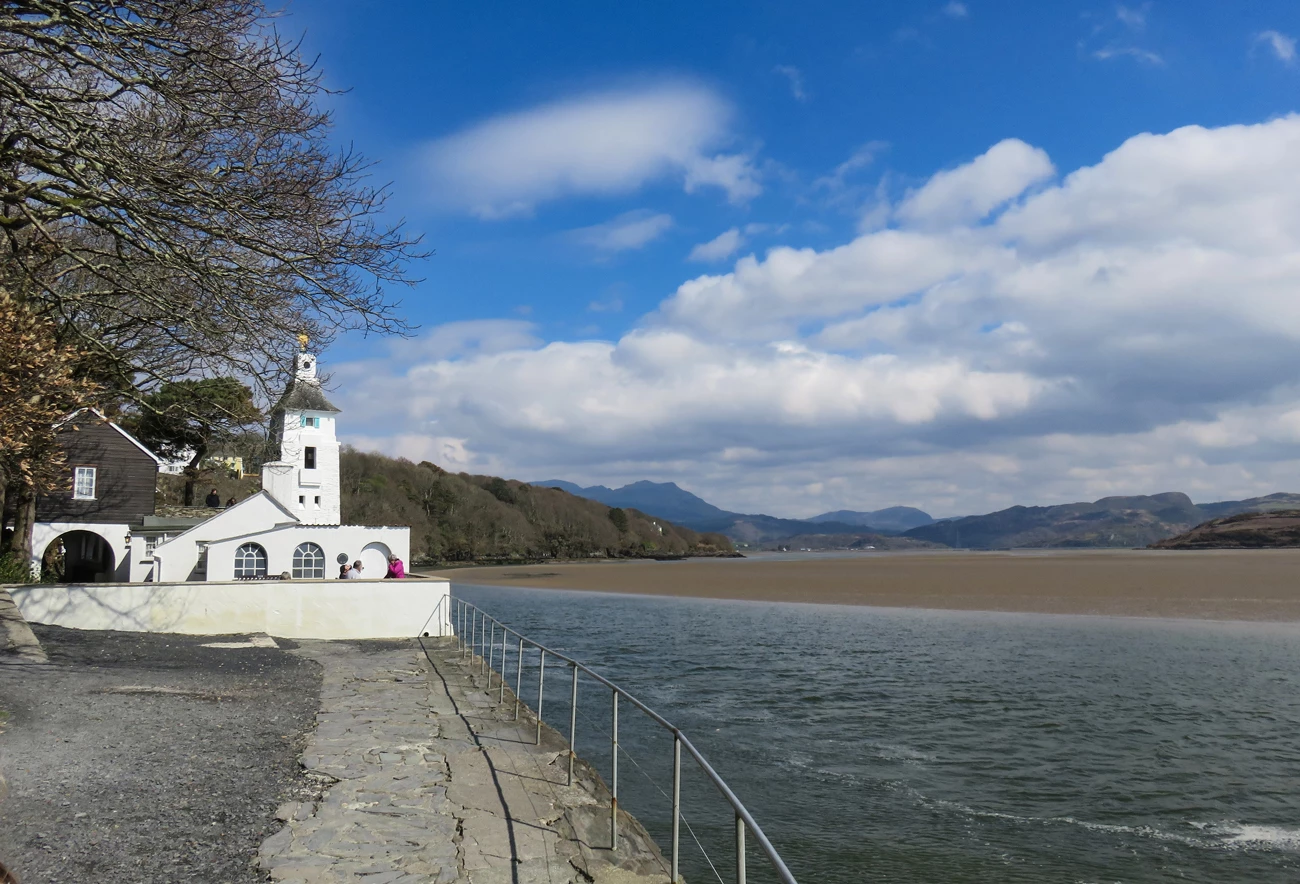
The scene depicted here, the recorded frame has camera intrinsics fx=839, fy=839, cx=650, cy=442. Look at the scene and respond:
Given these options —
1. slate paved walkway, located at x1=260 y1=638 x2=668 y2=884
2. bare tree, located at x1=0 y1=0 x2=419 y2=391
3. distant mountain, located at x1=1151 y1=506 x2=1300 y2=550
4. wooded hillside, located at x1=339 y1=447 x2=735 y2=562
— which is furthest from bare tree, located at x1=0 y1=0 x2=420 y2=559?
distant mountain, located at x1=1151 y1=506 x2=1300 y2=550

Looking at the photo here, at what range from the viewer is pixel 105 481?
30797 millimetres

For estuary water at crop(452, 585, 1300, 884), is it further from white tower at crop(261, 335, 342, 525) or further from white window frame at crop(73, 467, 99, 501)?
white window frame at crop(73, 467, 99, 501)

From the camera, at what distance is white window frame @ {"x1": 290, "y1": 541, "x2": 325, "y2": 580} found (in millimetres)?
23438

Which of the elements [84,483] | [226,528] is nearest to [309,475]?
[226,528]

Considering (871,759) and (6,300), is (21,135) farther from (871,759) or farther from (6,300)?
(871,759)

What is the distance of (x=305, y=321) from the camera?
10109mm

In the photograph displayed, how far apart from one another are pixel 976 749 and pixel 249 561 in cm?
1867

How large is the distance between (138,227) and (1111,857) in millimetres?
11649

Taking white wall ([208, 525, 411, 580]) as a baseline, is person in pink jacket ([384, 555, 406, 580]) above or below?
below

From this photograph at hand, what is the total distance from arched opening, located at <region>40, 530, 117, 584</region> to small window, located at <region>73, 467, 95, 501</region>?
1542mm

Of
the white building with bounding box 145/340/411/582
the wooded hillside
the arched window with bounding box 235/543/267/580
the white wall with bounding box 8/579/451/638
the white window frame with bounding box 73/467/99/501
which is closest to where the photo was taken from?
the white wall with bounding box 8/579/451/638

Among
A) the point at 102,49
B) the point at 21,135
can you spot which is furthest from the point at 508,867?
the point at 21,135

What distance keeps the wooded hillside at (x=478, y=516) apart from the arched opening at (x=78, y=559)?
44579 mm

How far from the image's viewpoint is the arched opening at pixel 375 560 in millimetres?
24047
